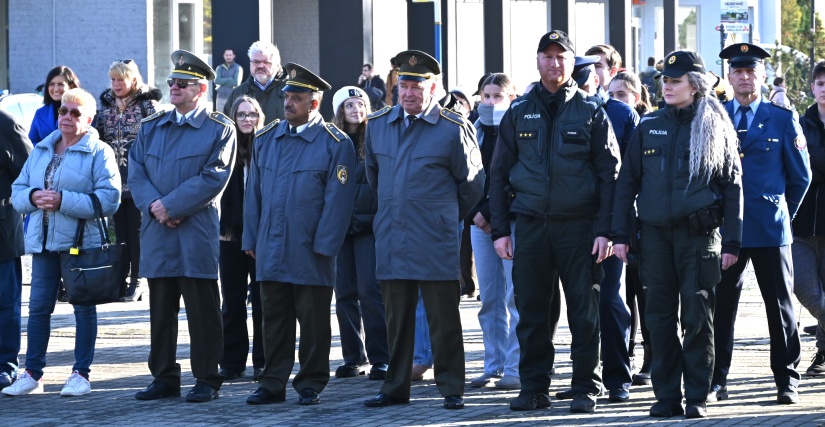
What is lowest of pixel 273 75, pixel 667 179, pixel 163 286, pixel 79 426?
pixel 79 426

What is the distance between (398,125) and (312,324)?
1303 mm

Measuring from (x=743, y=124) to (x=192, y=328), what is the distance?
11.6 feet

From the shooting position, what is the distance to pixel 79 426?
829 centimetres

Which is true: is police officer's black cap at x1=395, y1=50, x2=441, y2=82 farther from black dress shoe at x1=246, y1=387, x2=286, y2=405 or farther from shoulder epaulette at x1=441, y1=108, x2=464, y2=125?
black dress shoe at x1=246, y1=387, x2=286, y2=405

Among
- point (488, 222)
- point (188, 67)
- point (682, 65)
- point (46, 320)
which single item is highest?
point (188, 67)

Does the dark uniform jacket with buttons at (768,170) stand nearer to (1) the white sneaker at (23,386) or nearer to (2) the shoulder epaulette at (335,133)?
(2) the shoulder epaulette at (335,133)

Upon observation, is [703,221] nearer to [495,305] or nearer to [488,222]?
[488,222]

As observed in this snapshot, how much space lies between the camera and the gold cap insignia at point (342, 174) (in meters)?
8.95

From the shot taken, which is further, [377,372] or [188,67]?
[377,372]

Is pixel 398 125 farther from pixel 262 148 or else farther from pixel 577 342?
pixel 577 342

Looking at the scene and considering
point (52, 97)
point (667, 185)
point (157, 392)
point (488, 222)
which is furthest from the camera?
point (52, 97)

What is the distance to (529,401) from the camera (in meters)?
8.66

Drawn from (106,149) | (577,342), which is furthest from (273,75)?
(577,342)

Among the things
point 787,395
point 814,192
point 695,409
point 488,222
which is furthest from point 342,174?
point 814,192
